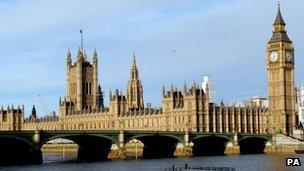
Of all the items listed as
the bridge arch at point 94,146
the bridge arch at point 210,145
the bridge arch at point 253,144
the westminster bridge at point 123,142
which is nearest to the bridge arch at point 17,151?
the westminster bridge at point 123,142

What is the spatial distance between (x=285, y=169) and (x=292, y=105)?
96.1 meters

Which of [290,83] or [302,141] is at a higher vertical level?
[290,83]

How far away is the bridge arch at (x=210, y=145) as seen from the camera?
150625mm

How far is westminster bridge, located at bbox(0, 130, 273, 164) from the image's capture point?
398ft

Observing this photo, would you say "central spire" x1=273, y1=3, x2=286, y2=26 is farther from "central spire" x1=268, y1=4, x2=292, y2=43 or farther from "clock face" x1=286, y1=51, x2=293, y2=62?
"clock face" x1=286, y1=51, x2=293, y2=62

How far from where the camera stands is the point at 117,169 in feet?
328

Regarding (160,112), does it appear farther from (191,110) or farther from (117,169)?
(117,169)

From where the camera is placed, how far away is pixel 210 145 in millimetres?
158875

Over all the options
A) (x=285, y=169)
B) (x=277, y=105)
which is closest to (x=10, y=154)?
(x=285, y=169)

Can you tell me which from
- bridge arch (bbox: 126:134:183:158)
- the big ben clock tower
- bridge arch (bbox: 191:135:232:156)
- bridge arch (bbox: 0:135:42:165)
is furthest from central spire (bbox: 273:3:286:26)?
bridge arch (bbox: 0:135:42:165)

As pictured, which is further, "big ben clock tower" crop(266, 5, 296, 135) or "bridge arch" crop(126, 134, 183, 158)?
"big ben clock tower" crop(266, 5, 296, 135)

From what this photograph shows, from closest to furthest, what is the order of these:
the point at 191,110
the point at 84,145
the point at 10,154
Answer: the point at 10,154 → the point at 84,145 → the point at 191,110

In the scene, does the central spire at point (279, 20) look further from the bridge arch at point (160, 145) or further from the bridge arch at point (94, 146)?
the bridge arch at point (94, 146)

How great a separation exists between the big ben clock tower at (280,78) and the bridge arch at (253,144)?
61.7ft
